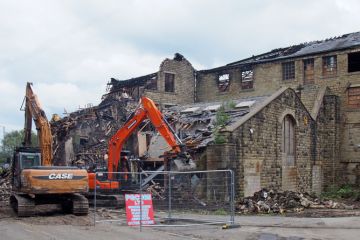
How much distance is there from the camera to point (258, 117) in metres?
24.3

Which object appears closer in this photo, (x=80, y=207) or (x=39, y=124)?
(x=80, y=207)

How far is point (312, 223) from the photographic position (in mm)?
16203

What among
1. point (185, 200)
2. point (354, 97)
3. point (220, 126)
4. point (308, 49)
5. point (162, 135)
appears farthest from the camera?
point (308, 49)

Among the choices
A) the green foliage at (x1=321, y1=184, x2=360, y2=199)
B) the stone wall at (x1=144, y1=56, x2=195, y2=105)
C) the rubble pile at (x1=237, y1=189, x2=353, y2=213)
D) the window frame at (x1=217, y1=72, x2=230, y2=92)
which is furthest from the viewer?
the window frame at (x1=217, y1=72, x2=230, y2=92)

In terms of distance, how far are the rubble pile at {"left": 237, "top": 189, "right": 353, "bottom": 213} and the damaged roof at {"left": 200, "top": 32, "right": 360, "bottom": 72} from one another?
14.4 metres

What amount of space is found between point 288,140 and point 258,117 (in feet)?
13.0

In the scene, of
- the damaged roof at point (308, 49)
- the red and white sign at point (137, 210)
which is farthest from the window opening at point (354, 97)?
the red and white sign at point (137, 210)

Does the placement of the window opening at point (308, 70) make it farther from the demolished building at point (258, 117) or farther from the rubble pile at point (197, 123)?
the rubble pile at point (197, 123)

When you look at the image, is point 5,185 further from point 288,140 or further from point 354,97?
point 354,97

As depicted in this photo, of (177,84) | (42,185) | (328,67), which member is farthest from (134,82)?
(42,185)

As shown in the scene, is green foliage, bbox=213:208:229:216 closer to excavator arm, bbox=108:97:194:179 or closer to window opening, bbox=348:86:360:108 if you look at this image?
excavator arm, bbox=108:97:194:179

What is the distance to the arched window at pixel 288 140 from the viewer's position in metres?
27.0

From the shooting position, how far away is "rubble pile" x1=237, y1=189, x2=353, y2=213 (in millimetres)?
20688

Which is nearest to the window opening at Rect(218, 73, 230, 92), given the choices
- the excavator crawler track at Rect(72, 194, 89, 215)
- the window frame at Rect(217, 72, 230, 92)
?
the window frame at Rect(217, 72, 230, 92)
